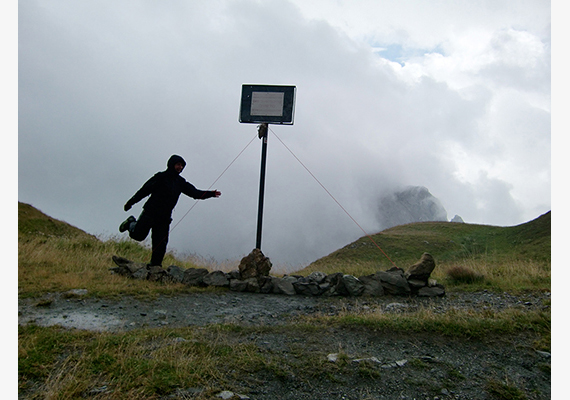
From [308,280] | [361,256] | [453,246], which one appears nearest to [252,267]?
[308,280]

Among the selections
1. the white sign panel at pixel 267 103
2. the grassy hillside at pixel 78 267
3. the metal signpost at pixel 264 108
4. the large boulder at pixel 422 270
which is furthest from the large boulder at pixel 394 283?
the white sign panel at pixel 267 103

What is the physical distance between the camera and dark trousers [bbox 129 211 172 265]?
9.20 m

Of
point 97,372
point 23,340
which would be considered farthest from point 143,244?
point 97,372

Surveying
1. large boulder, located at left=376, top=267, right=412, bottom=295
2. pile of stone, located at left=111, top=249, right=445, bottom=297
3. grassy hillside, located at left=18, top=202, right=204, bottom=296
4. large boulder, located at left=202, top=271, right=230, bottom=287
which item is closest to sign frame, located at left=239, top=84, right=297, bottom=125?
pile of stone, located at left=111, top=249, right=445, bottom=297

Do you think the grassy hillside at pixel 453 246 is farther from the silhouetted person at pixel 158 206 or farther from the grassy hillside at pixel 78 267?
the grassy hillside at pixel 78 267

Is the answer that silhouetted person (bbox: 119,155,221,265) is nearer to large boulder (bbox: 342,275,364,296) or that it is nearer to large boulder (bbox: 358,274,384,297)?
large boulder (bbox: 342,275,364,296)

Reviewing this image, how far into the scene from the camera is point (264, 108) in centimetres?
1028

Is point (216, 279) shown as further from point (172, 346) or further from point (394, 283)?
point (172, 346)

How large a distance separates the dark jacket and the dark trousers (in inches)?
4.7

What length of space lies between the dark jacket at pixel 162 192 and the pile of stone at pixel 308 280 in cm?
138

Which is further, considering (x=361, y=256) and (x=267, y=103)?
(x=361, y=256)

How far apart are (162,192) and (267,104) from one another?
11.5ft

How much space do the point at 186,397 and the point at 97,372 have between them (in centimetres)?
96

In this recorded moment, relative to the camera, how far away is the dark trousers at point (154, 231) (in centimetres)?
920
